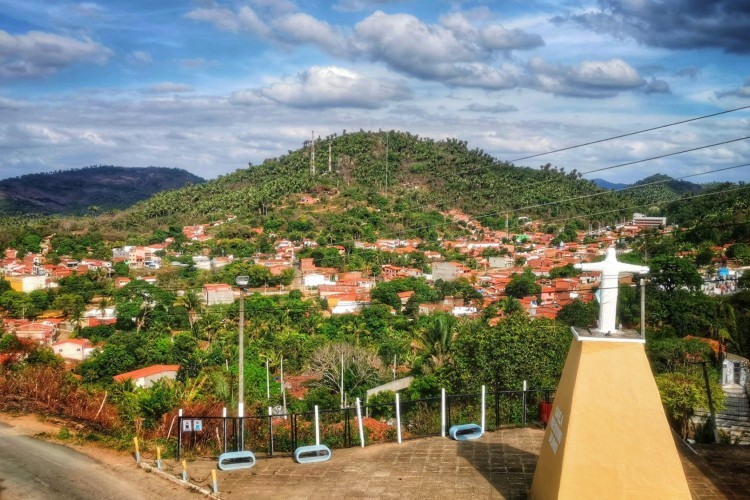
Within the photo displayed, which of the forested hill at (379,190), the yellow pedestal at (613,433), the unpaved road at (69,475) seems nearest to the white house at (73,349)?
the unpaved road at (69,475)

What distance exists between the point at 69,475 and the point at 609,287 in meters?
6.91

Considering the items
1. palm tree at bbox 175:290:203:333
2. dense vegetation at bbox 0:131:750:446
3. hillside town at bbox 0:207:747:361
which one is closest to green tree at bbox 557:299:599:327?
dense vegetation at bbox 0:131:750:446

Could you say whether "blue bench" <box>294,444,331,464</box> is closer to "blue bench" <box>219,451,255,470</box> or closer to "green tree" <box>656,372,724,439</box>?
"blue bench" <box>219,451,255,470</box>

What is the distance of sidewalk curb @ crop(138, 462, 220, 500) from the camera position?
7155 mm

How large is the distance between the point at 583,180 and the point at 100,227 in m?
73.3

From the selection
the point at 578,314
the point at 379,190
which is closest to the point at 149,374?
the point at 578,314

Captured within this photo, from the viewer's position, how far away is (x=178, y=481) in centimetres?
757

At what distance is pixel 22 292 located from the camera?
4356cm

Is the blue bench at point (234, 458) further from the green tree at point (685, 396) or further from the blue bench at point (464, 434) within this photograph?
the green tree at point (685, 396)

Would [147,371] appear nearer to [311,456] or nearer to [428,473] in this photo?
[311,456]

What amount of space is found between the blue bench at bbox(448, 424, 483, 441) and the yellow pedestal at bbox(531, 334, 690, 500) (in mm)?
3075

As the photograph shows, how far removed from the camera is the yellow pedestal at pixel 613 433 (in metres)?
5.39

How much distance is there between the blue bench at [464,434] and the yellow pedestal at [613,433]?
3.07 meters

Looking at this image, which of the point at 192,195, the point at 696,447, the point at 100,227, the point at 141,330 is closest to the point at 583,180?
the point at 192,195
